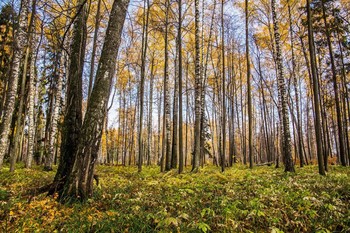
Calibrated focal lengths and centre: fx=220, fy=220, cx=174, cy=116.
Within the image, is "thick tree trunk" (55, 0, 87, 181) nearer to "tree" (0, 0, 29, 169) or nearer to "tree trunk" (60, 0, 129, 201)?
"tree trunk" (60, 0, 129, 201)

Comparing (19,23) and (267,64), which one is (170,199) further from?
(267,64)

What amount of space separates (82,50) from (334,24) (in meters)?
15.9

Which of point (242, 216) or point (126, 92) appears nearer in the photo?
point (242, 216)

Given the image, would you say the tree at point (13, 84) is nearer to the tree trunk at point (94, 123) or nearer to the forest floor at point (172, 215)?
the forest floor at point (172, 215)

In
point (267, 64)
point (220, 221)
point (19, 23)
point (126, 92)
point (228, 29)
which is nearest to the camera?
point (220, 221)

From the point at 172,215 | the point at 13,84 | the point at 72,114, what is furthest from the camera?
the point at 13,84

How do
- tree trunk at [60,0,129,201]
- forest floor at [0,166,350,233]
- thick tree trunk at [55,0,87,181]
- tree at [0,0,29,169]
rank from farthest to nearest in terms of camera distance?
tree at [0,0,29,169] < thick tree trunk at [55,0,87,181] < tree trunk at [60,0,129,201] < forest floor at [0,166,350,233]

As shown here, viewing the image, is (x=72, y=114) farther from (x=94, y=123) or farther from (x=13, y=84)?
(x=13, y=84)

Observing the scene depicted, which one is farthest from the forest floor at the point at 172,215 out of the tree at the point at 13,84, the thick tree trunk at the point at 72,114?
the tree at the point at 13,84

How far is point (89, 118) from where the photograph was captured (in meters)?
4.21

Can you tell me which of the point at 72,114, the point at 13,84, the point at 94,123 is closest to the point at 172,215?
the point at 94,123

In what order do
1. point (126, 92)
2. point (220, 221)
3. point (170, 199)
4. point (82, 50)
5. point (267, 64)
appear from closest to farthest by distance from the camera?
point (220, 221)
point (170, 199)
point (82, 50)
point (267, 64)
point (126, 92)

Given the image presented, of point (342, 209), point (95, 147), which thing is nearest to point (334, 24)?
point (342, 209)

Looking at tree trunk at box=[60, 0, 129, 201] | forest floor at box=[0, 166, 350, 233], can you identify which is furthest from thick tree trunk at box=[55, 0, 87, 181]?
forest floor at box=[0, 166, 350, 233]
